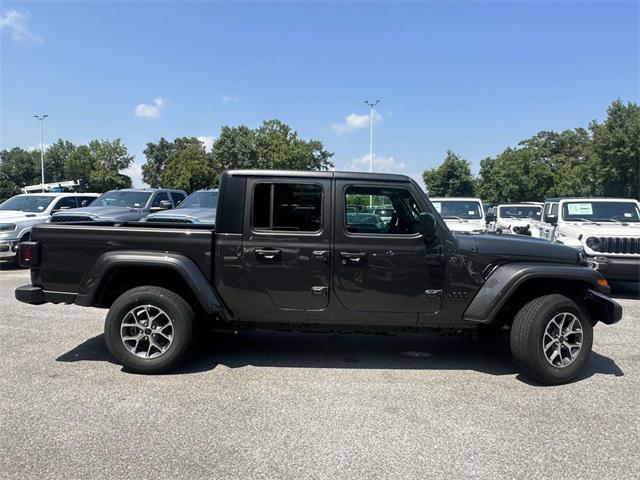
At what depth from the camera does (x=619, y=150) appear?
1320 inches

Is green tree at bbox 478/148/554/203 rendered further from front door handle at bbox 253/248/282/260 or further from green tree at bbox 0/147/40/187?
green tree at bbox 0/147/40/187

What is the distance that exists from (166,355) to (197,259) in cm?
96

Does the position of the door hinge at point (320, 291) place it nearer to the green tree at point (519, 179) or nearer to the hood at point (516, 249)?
the hood at point (516, 249)

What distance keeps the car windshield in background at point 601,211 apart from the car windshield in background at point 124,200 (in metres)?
10.6

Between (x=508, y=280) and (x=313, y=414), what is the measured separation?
2121 millimetres

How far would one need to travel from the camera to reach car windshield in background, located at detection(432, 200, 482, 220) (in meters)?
13.0

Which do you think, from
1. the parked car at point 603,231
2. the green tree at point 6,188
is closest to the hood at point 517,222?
the parked car at point 603,231

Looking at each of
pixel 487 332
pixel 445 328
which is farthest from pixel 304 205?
pixel 487 332

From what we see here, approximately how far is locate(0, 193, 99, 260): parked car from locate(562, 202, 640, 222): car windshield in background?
11.6 meters

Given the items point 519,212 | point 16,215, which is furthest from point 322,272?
point 519,212

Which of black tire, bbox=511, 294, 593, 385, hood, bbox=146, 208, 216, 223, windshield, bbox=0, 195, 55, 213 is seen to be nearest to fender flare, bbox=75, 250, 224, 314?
black tire, bbox=511, 294, 593, 385

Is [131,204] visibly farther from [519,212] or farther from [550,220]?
[519,212]

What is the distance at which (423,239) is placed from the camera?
14.6ft

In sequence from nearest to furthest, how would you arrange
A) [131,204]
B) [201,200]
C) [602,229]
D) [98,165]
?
[602,229]
[201,200]
[131,204]
[98,165]
